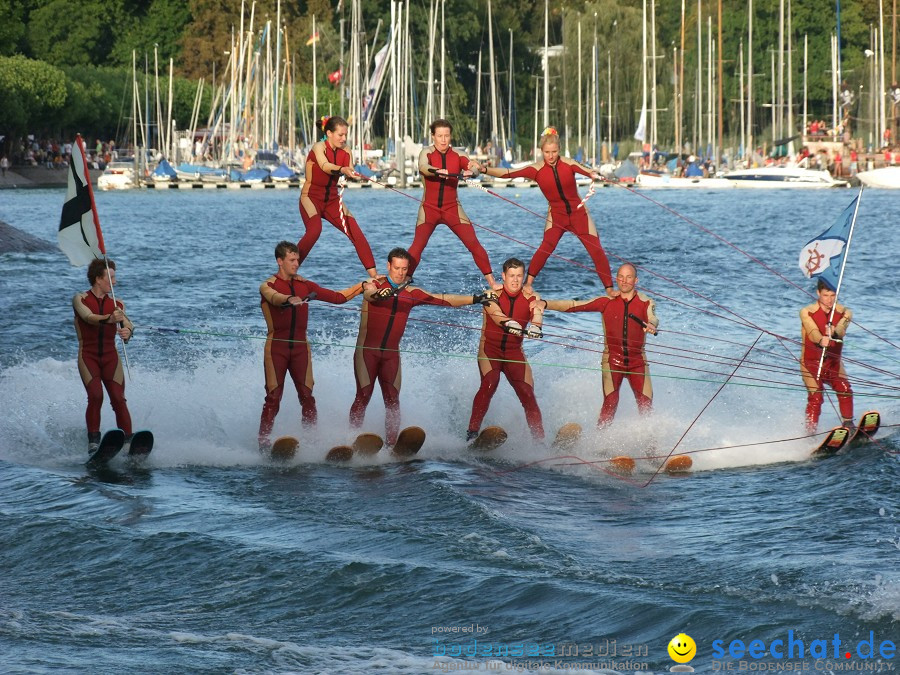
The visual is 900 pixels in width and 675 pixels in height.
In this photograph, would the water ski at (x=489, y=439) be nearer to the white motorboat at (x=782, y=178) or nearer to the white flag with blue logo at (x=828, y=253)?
the white flag with blue logo at (x=828, y=253)

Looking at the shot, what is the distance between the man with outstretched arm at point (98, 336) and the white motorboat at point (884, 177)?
56.3m

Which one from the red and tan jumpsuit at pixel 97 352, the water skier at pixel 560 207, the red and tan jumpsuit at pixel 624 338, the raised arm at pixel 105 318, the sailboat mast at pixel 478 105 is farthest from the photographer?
the sailboat mast at pixel 478 105

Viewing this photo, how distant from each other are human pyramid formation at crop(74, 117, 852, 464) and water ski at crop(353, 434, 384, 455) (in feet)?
1.30

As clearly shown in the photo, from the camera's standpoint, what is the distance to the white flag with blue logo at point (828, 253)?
41.4 ft

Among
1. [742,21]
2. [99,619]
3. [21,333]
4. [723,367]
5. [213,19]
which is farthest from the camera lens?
[213,19]

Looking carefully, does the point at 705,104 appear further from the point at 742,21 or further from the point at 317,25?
the point at 317,25

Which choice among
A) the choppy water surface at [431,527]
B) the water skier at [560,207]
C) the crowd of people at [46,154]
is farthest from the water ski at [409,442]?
the crowd of people at [46,154]

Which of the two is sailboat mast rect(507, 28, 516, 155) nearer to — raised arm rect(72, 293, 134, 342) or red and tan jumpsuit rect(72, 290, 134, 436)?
red and tan jumpsuit rect(72, 290, 134, 436)

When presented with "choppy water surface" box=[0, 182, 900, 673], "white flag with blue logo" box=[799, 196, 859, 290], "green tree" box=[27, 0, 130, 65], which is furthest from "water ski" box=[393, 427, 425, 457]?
"green tree" box=[27, 0, 130, 65]

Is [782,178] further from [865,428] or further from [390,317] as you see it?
[390,317]

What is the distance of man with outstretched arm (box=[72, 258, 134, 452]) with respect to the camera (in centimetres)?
1219

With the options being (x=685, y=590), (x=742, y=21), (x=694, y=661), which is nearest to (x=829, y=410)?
(x=685, y=590)

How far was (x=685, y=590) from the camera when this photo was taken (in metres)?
8.64

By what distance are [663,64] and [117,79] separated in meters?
36.9
